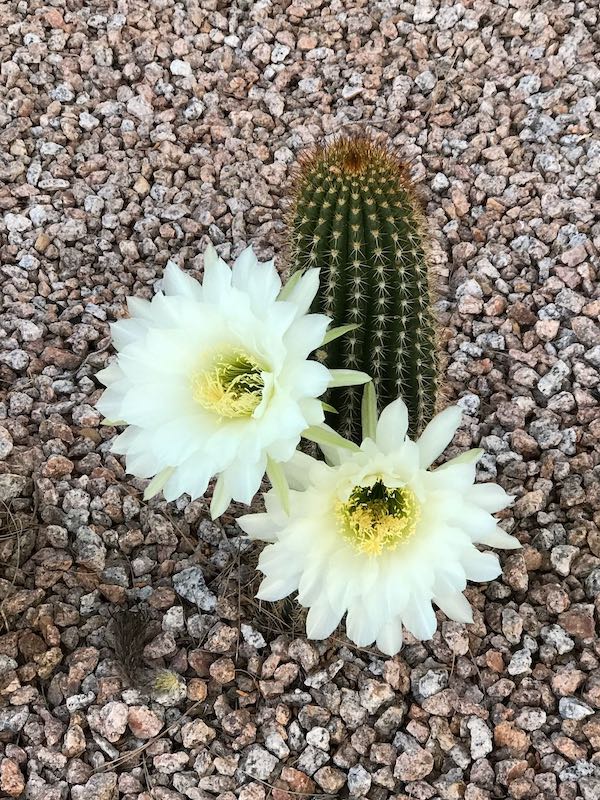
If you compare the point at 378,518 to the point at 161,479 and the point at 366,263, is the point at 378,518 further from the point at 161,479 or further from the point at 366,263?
the point at 366,263

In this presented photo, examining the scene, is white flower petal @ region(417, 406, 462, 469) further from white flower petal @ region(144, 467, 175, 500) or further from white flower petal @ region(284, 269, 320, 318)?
white flower petal @ region(144, 467, 175, 500)

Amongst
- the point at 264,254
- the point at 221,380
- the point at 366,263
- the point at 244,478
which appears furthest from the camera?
the point at 264,254

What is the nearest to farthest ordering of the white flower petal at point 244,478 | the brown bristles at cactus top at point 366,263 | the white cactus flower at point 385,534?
the white flower petal at point 244,478
the white cactus flower at point 385,534
the brown bristles at cactus top at point 366,263

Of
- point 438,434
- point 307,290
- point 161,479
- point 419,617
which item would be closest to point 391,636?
point 419,617

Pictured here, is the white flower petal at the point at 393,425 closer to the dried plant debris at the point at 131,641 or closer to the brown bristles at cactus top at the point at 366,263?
the brown bristles at cactus top at the point at 366,263

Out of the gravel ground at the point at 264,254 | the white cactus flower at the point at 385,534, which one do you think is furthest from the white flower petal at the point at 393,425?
the gravel ground at the point at 264,254

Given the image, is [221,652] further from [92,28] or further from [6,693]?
[92,28]

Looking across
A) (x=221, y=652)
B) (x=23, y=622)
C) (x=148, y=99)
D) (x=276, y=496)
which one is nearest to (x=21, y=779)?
(x=23, y=622)
